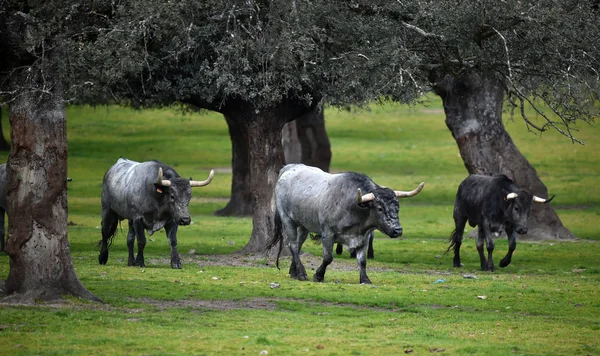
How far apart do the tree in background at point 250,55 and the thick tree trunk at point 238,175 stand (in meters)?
11.2

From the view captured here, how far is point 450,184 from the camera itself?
5128 cm

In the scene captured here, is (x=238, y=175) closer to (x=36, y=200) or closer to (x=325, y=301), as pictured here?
(x=325, y=301)

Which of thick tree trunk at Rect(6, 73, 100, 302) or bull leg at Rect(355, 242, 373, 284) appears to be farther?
bull leg at Rect(355, 242, 373, 284)

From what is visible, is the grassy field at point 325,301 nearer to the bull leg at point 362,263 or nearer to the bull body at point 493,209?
the bull leg at point 362,263

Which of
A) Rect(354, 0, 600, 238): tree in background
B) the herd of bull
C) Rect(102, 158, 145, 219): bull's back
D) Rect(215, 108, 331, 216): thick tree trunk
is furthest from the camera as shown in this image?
Rect(215, 108, 331, 216): thick tree trunk

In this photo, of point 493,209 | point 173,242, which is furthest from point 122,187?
point 493,209

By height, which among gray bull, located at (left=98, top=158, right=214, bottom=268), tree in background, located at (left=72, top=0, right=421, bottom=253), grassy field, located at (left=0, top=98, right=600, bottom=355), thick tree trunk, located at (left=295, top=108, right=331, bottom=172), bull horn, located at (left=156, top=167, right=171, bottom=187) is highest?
tree in background, located at (left=72, top=0, right=421, bottom=253)

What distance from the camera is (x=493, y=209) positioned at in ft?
87.6

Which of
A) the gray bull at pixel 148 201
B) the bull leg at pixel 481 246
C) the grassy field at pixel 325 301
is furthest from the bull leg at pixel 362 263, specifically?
the bull leg at pixel 481 246

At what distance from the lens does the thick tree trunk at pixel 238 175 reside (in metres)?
39.1

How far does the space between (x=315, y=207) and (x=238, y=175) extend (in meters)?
18.1

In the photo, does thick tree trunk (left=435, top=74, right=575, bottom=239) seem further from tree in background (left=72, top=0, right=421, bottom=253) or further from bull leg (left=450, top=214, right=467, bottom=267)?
tree in background (left=72, top=0, right=421, bottom=253)

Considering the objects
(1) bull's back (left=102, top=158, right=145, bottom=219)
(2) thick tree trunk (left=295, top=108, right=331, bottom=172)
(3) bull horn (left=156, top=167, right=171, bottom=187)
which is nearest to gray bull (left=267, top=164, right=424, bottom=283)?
(3) bull horn (left=156, top=167, right=171, bottom=187)

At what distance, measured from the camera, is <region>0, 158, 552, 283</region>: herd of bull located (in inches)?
847
